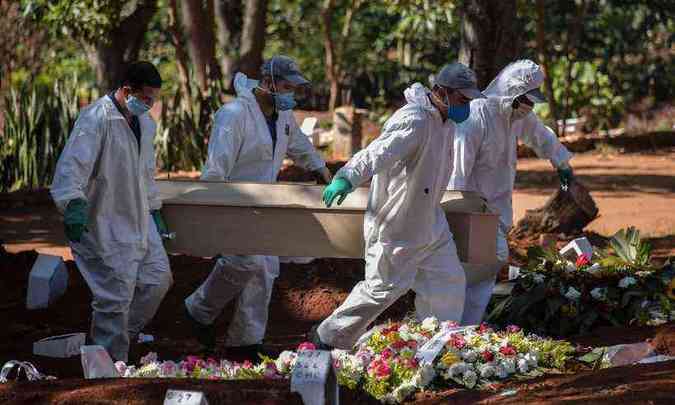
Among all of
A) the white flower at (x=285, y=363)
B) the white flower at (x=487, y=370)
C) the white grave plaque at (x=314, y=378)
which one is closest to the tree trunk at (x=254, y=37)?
the white flower at (x=285, y=363)

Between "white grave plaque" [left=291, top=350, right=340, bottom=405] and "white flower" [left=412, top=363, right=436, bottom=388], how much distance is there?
96cm

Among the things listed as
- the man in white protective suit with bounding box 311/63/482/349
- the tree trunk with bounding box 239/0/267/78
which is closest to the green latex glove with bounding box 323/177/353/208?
the man in white protective suit with bounding box 311/63/482/349

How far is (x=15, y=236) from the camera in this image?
12.2m

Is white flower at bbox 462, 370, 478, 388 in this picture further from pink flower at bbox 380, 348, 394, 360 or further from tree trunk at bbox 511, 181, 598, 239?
tree trunk at bbox 511, 181, 598, 239

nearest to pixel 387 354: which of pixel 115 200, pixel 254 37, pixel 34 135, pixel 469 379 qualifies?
pixel 469 379

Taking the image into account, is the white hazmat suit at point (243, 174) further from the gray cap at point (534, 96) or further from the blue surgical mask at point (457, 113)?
the gray cap at point (534, 96)

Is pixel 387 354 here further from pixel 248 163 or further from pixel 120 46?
pixel 120 46

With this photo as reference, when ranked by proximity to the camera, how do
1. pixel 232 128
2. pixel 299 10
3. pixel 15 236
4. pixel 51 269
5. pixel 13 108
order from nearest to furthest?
pixel 232 128 < pixel 51 269 < pixel 15 236 < pixel 13 108 < pixel 299 10

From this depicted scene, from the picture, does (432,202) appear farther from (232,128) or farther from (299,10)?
(299,10)

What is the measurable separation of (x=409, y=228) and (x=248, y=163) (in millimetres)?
1155

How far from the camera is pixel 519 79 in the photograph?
779 cm

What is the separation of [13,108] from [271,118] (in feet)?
26.1

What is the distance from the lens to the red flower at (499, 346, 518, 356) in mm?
6105

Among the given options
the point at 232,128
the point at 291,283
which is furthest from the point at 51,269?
the point at 232,128
